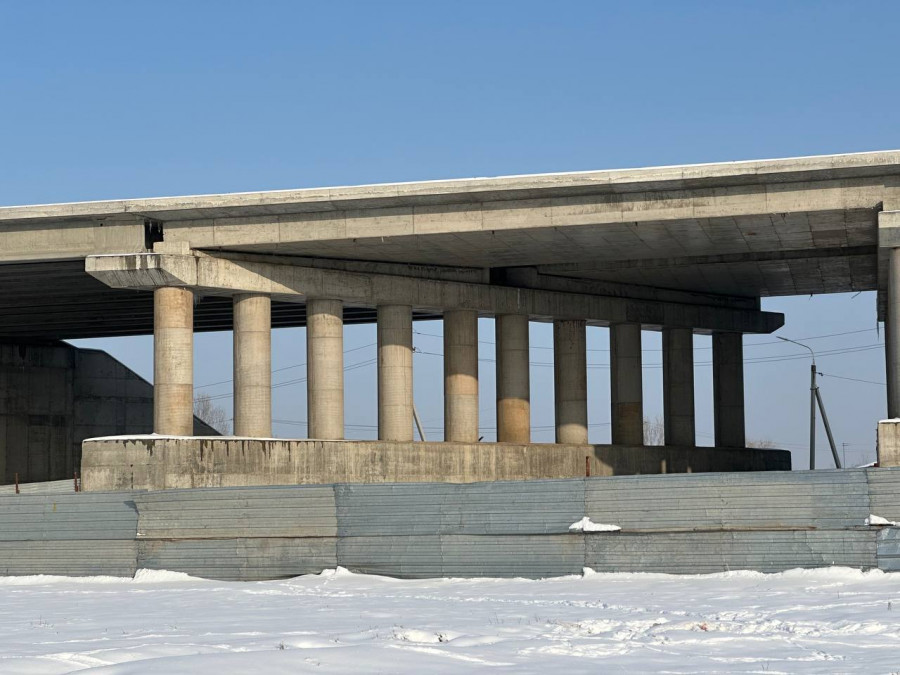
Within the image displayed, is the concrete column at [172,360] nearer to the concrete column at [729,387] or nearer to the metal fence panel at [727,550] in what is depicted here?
the metal fence panel at [727,550]

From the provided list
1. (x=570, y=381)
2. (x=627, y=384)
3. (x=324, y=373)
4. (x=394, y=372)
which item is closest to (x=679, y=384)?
(x=627, y=384)

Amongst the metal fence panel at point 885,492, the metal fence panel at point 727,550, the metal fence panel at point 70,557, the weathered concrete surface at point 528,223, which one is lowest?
the metal fence panel at point 70,557

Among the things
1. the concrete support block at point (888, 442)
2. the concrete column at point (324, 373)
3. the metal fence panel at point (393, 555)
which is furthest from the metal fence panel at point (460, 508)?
the concrete column at point (324, 373)

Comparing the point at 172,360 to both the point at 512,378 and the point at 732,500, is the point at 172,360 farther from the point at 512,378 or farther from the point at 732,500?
the point at 732,500

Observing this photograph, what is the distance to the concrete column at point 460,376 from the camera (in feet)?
137

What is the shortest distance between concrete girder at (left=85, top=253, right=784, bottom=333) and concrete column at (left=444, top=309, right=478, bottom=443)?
0.62 meters

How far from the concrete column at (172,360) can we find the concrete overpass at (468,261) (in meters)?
0.06

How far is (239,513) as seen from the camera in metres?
23.5

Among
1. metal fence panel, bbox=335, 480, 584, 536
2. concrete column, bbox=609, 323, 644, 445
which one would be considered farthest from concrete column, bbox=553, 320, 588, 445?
metal fence panel, bbox=335, 480, 584, 536

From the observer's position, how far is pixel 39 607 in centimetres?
1950

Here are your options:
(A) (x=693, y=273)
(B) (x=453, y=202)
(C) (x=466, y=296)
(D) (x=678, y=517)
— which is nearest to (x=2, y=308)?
(C) (x=466, y=296)

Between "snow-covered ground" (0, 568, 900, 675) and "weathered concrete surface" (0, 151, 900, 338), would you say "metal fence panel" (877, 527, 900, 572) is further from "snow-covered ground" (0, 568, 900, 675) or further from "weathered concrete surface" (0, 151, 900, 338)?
"weathered concrete surface" (0, 151, 900, 338)

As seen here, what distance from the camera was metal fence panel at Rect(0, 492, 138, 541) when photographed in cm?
2447

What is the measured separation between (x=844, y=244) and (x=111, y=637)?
27.1 meters
